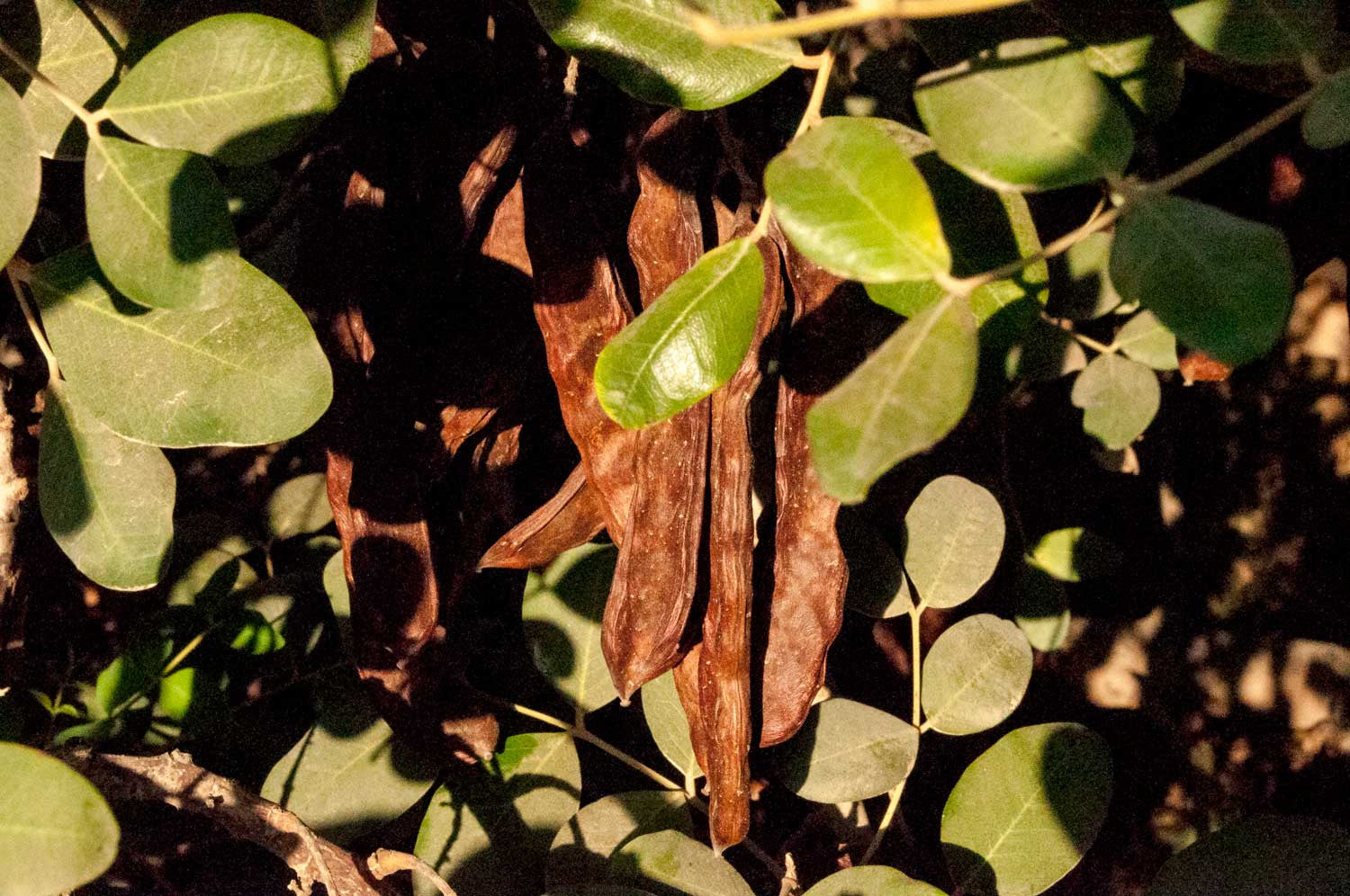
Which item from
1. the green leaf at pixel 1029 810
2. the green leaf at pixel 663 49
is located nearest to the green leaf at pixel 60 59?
the green leaf at pixel 663 49

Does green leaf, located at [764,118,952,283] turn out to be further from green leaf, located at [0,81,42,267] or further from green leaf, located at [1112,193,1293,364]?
green leaf, located at [0,81,42,267]

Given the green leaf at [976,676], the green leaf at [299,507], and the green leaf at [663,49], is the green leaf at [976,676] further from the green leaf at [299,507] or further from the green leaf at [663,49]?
the green leaf at [299,507]

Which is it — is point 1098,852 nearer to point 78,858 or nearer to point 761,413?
point 761,413

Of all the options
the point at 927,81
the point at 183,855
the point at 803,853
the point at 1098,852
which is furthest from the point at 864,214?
the point at 183,855

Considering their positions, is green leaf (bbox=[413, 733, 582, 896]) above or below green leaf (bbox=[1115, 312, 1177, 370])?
below

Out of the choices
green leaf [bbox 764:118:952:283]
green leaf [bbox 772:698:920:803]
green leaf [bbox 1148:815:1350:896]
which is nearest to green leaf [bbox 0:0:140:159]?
green leaf [bbox 764:118:952:283]
